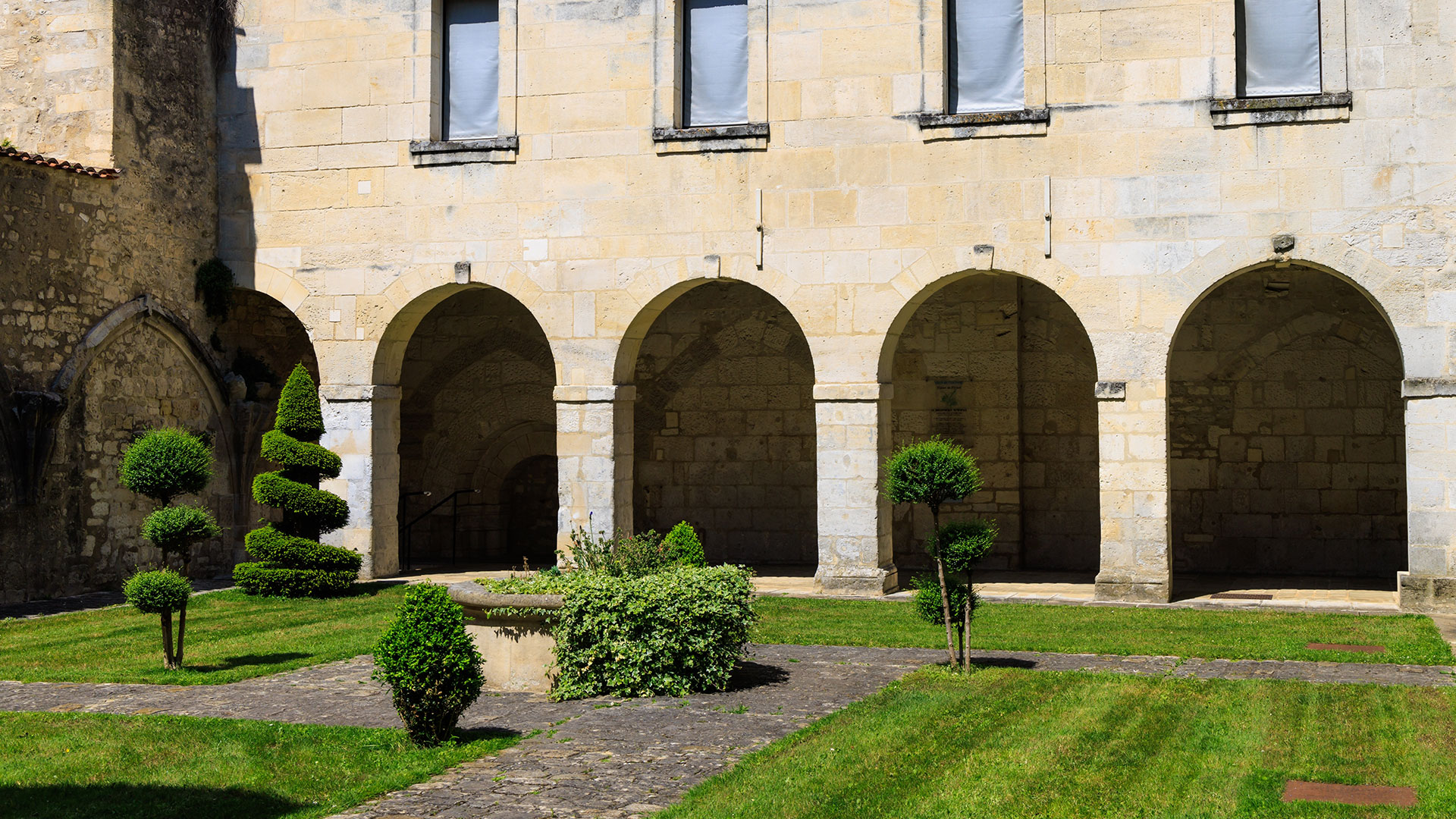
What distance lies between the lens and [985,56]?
1517 centimetres

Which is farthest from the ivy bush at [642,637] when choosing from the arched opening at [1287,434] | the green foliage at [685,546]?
the arched opening at [1287,434]

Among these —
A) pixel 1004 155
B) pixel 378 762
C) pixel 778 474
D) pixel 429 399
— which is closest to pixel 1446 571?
pixel 1004 155

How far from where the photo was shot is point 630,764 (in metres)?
7.61

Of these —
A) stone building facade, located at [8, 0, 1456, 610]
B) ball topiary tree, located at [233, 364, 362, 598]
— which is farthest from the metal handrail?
ball topiary tree, located at [233, 364, 362, 598]

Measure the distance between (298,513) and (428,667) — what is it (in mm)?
7219

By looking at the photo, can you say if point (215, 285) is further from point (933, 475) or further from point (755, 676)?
point (933, 475)

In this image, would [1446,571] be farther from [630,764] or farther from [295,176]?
[295,176]

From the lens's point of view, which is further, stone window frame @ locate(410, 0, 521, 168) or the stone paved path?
stone window frame @ locate(410, 0, 521, 168)

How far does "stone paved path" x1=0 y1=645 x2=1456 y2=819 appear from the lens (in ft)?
23.1

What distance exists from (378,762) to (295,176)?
1042 cm

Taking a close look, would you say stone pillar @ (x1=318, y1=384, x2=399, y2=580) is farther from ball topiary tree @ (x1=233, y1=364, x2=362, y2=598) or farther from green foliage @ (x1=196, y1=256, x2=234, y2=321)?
green foliage @ (x1=196, y1=256, x2=234, y2=321)

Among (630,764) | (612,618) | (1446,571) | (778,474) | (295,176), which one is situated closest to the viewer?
(630,764)

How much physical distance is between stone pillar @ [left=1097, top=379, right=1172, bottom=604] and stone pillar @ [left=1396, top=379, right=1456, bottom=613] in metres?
2.13

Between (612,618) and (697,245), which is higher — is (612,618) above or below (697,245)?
below
